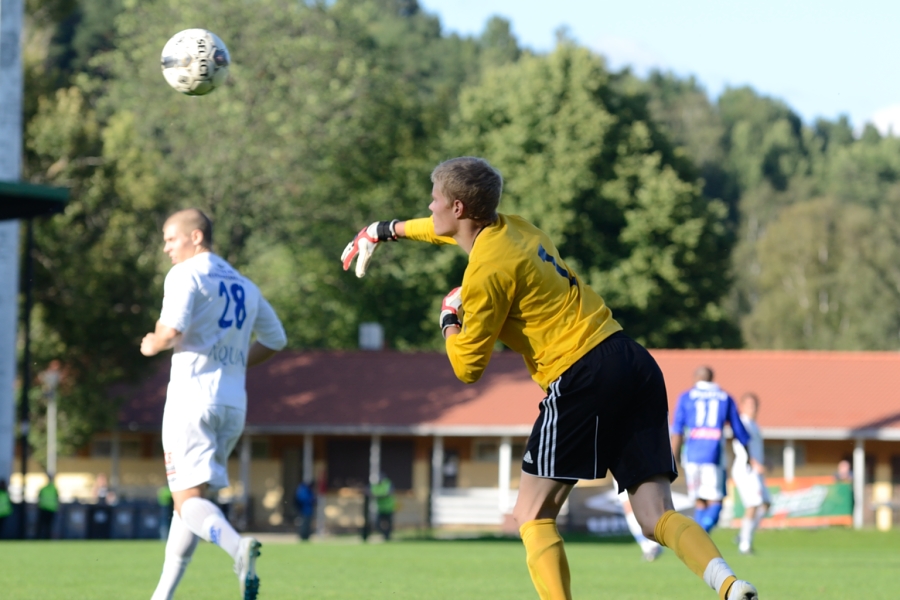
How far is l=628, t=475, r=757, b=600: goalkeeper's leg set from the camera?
5389mm

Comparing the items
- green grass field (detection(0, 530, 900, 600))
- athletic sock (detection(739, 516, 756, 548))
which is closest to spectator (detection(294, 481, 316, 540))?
green grass field (detection(0, 530, 900, 600))

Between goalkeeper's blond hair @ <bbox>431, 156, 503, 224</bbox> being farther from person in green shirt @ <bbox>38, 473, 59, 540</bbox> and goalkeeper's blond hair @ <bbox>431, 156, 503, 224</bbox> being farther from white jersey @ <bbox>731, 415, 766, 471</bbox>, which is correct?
person in green shirt @ <bbox>38, 473, 59, 540</bbox>

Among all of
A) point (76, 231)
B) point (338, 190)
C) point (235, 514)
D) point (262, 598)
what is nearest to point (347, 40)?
point (338, 190)

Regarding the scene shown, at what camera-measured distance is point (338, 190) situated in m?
48.8

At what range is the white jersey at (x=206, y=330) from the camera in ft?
21.2

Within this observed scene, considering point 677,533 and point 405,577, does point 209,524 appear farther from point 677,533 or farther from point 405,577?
point 405,577

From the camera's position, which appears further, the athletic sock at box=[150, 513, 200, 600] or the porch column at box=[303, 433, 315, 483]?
the porch column at box=[303, 433, 315, 483]

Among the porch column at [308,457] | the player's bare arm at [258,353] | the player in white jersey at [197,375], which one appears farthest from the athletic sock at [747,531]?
the porch column at [308,457]

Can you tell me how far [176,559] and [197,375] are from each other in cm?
94

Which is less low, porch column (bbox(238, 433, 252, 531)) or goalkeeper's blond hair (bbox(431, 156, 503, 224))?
goalkeeper's blond hair (bbox(431, 156, 503, 224))

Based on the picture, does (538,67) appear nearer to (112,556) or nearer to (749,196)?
(112,556)

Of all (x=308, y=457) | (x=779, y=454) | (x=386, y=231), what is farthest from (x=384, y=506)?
(x=386, y=231)

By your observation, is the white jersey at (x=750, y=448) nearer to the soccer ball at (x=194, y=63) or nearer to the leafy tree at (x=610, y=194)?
the soccer ball at (x=194, y=63)

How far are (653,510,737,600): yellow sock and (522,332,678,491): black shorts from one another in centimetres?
23
